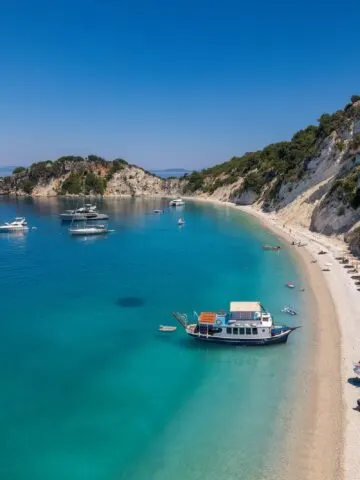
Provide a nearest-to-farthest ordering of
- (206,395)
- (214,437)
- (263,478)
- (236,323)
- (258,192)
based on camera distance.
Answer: (263,478) < (214,437) < (206,395) < (236,323) < (258,192)

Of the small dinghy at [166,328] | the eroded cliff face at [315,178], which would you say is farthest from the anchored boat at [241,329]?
the eroded cliff face at [315,178]

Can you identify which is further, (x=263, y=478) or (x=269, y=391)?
(x=269, y=391)

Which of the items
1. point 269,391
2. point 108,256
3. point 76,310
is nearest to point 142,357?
point 269,391

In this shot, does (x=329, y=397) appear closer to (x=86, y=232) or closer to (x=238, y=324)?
(x=238, y=324)

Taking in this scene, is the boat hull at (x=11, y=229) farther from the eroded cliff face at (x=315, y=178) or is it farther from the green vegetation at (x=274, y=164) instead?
the green vegetation at (x=274, y=164)

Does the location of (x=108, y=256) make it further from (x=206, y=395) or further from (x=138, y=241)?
(x=206, y=395)
